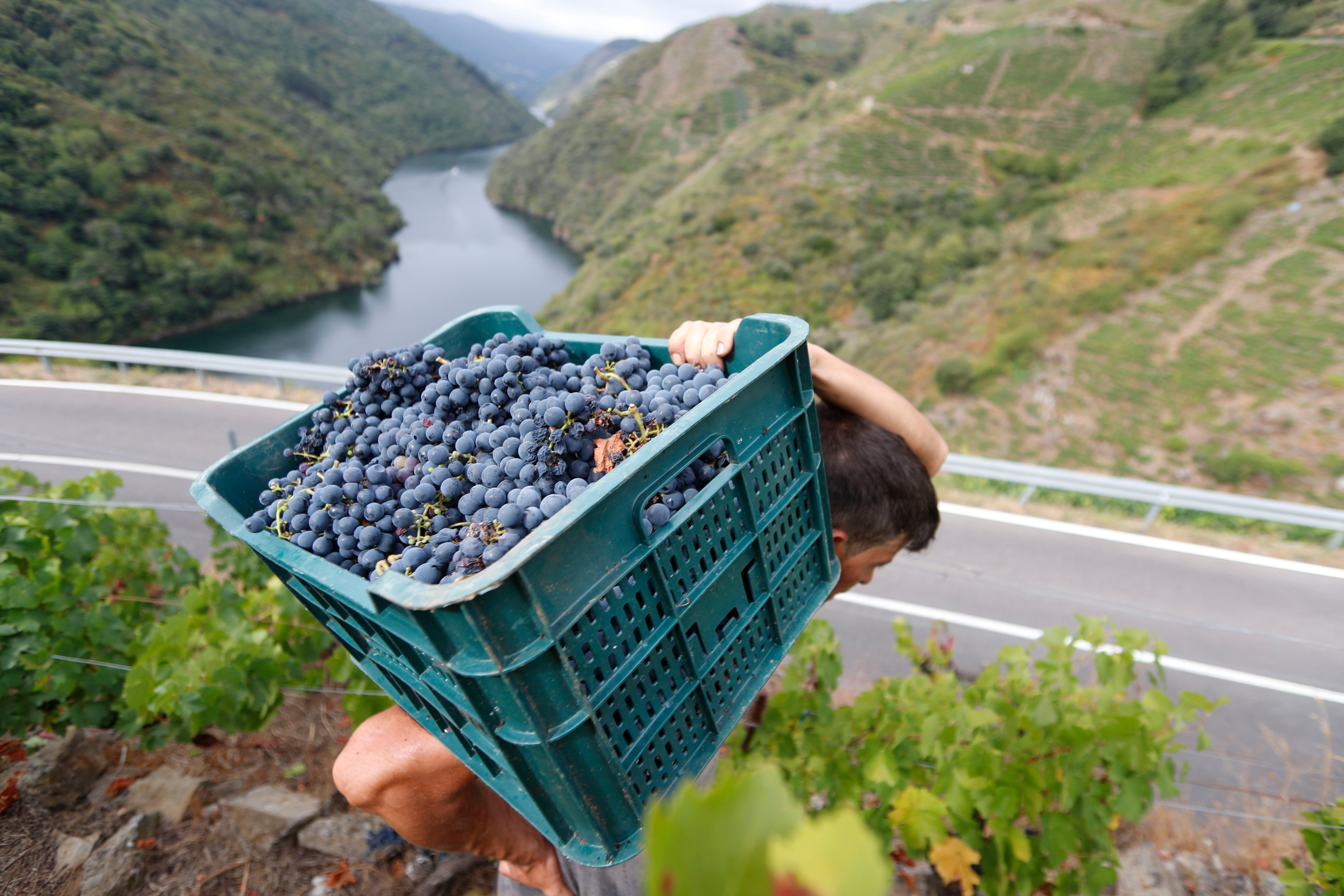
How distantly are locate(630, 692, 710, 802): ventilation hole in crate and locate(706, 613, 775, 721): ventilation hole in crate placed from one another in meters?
0.04

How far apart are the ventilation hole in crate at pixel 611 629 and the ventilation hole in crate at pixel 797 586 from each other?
1.48 feet

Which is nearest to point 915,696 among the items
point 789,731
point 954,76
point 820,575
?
point 789,731

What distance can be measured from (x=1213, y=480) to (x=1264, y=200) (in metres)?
17.7

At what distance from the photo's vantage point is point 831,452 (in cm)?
187

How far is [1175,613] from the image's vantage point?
4.97 meters

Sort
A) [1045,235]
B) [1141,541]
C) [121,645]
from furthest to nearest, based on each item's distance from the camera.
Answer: [1045,235] → [1141,541] → [121,645]

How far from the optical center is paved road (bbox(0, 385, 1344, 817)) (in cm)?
370

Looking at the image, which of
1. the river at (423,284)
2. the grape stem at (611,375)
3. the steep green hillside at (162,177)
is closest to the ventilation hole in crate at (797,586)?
the grape stem at (611,375)

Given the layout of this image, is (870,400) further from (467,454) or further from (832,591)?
(467,454)

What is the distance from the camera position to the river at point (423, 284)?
36.2 m

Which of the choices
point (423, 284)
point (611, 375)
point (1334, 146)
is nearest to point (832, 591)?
point (611, 375)

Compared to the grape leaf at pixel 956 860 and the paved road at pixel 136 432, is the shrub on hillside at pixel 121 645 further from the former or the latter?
the paved road at pixel 136 432

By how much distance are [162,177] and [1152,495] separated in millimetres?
50857

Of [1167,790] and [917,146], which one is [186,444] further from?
[917,146]
